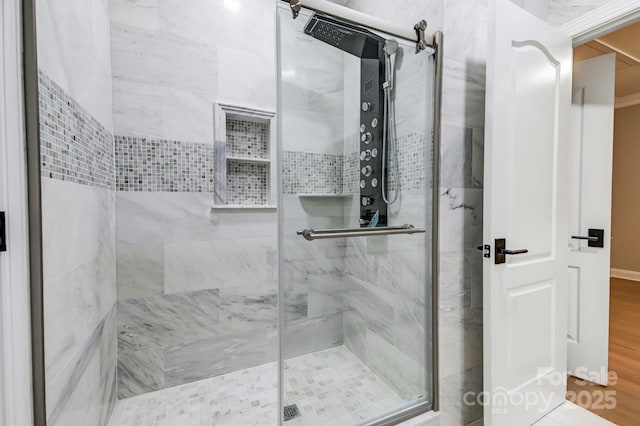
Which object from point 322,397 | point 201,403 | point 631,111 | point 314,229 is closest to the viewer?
point 314,229

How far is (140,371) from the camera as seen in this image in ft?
5.64

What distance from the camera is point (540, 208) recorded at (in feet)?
4.85

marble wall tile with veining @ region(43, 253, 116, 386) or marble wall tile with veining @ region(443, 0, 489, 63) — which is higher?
marble wall tile with veining @ region(443, 0, 489, 63)

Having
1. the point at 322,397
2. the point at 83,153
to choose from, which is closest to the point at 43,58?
the point at 83,153

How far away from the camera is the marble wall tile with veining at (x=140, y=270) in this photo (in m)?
1.69

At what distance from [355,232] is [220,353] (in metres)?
1.36

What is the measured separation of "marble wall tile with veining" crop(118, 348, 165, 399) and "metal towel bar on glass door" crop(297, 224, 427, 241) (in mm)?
1348

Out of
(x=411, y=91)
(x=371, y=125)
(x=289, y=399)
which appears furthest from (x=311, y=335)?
(x=411, y=91)

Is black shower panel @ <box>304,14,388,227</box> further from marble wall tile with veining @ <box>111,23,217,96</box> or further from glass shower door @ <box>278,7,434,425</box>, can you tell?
marble wall tile with veining @ <box>111,23,217,96</box>

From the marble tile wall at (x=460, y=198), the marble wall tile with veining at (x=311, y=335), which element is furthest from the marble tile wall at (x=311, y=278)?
the marble tile wall at (x=460, y=198)

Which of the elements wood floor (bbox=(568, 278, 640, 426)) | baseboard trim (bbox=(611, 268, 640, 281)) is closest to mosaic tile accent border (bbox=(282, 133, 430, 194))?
wood floor (bbox=(568, 278, 640, 426))

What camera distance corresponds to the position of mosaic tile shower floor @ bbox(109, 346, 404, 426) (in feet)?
4.39

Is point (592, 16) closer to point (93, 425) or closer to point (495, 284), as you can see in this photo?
point (495, 284)

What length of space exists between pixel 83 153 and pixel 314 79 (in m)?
1.05
